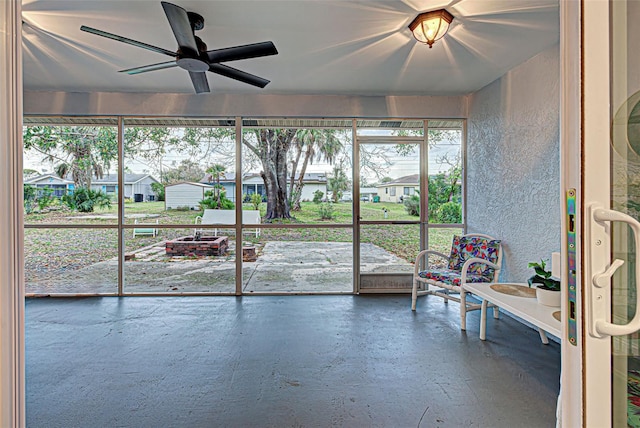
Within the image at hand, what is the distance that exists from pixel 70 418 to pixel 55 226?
3.50 meters

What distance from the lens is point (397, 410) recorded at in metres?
2.05

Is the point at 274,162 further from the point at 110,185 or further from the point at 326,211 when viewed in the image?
the point at 110,185

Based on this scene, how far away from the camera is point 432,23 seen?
255 cm

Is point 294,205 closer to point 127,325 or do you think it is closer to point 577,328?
point 127,325

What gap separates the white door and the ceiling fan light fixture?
197cm

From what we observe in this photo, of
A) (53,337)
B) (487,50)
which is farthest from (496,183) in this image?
(53,337)

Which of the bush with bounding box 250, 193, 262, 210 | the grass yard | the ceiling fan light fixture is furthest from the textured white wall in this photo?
the bush with bounding box 250, 193, 262, 210

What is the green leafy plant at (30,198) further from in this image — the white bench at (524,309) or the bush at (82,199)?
the white bench at (524,309)

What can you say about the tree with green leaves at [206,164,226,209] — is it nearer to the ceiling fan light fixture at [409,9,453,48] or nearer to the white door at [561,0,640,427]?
the ceiling fan light fixture at [409,9,453,48]

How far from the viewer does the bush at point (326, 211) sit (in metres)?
4.77

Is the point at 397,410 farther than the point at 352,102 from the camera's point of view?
No

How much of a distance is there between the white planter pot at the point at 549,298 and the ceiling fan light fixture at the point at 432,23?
2085mm

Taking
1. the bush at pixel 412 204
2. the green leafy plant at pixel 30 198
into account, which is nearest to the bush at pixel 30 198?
the green leafy plant at pixel 30 198

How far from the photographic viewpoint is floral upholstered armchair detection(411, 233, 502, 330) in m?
3.54
